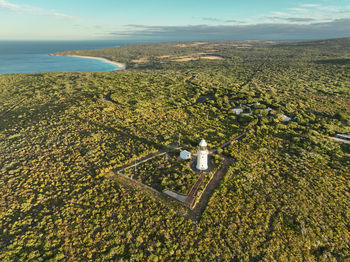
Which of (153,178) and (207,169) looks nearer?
(153,178)

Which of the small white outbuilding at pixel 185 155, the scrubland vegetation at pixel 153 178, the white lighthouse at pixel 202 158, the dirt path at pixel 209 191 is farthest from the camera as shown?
A: the small white outbuilding at pixel 185 155

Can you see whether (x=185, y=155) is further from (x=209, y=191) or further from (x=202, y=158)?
(x=209, y=191)

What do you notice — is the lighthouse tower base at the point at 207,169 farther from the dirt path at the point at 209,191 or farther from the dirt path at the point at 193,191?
the dirt path at the point at 209,191

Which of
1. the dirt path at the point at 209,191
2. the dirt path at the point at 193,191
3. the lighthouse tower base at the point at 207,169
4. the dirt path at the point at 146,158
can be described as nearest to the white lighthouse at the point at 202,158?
the lighthouse tower base at the point at 207,169

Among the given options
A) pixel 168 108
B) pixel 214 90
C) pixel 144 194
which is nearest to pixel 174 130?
pixel 168 108

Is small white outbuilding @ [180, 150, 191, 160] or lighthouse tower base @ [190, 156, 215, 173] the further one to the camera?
small white outbuilding @ [180, 150, 191, 160]

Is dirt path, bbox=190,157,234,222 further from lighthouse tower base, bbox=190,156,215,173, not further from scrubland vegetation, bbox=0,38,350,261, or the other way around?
lighthouse tower base, bbox=190,156,215,173

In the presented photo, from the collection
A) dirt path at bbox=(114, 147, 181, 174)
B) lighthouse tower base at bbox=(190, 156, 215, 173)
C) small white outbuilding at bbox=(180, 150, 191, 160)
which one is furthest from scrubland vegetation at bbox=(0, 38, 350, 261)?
small white outbuilding at bbox=(180, 150, 191, 160)

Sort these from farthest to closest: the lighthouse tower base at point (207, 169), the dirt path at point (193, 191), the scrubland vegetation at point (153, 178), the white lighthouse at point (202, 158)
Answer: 1. the lighthouse tower base at point (207, 169)
2. the white lighthouse at point (202, 158)
3. the dirt path at point (193, 191)
4. the scrubland vegetation at point (153, 178)

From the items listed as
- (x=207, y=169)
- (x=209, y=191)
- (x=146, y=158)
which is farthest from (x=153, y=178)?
(x=207, y=169)

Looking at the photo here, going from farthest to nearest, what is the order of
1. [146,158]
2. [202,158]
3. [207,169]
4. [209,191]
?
[146,158], [207,169], [202,158], [209,191]
